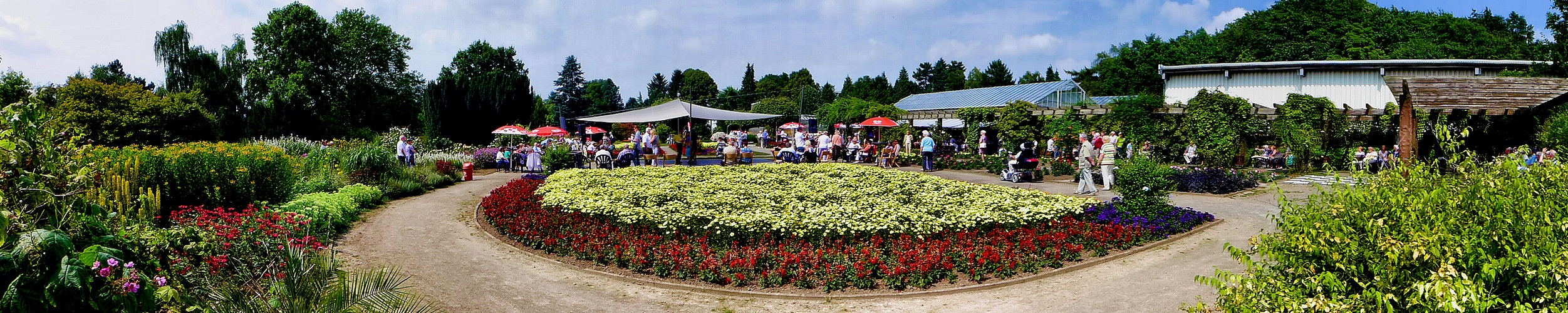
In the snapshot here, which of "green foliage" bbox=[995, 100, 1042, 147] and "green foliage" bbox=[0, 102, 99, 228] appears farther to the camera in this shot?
"green foliage" bbox=[995, 100, 1042, 147]

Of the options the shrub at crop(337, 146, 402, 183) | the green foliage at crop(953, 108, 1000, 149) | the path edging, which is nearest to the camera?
the path edging

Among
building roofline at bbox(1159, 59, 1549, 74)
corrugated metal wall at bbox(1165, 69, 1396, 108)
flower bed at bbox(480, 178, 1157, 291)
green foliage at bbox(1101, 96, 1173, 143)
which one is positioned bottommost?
flower bed at bbox(480, 178, 1157, 291)

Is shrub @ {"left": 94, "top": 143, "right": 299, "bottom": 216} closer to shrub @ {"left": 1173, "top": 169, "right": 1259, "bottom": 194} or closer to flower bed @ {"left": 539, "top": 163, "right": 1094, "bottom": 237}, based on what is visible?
flower bed @ {"left": 539, "top": 163, "right": 1094, "bottom": 237}

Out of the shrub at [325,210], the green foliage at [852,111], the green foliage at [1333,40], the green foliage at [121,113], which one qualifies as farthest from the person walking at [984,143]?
the green foliage at [1333,40]

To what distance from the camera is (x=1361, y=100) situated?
2955 cm

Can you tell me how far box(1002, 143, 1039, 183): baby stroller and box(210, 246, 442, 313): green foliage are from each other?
13.0 meters

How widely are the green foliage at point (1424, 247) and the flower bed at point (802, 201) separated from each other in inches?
184

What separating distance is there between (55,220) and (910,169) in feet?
55.9

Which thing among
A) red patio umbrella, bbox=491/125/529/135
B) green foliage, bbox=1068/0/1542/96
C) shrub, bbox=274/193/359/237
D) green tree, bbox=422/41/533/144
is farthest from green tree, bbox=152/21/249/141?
green foliage, bbox=1068/0/1542/96

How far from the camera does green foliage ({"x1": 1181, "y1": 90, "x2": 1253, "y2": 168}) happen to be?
19.7m

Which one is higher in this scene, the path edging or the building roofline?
the building roofline

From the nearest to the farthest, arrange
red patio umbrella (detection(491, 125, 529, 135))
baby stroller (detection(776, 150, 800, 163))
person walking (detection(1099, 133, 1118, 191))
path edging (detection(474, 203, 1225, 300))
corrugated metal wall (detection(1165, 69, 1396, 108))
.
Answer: path edging (detection(474, 203, 1225, 300)) → person walking (detection(1099, 133, 1118, 191)) → baby stroller (detection(776, 150, 800, 163)) → corrugated metal wall (detection(1165, 69, 1396, 108)) → red patio umbrella (detection(491, 125, 529, 135))

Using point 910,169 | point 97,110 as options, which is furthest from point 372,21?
point 910,169

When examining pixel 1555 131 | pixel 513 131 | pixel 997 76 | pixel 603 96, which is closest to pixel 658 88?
pixel 603 96
